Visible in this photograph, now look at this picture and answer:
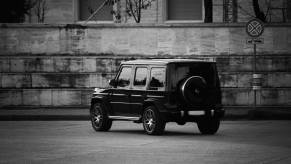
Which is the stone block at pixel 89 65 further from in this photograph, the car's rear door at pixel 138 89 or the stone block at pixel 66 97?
the car's rear door at pixel 138 89

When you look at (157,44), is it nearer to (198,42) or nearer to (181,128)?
(198,42)

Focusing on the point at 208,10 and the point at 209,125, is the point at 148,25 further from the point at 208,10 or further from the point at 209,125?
the point at 209,125

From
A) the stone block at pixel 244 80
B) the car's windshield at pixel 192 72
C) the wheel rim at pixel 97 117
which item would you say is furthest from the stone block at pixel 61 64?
the car's windshield at pixel 192 72

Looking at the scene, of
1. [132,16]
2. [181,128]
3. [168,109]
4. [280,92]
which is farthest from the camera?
[132,16]

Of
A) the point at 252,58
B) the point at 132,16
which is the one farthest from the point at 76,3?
the point at 252,58

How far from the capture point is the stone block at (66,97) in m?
32.2

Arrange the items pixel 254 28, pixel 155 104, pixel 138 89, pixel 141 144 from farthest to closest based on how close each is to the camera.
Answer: pixel 254 28
pixel 138 89
pixel 155 104
pixel 141 144

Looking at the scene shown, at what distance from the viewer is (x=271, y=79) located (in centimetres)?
3184

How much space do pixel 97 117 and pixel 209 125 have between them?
3003mm

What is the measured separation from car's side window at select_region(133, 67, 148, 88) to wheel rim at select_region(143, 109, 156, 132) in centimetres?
87

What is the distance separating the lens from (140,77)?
850 inches

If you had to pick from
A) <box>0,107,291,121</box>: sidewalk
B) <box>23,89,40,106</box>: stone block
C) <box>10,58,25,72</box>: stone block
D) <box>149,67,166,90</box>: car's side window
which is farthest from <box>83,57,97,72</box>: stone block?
<box>149,67,166,90</box>: car's side window

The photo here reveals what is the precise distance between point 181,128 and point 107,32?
10.00 metres

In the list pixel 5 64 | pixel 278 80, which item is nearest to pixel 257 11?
pixel 278 80
